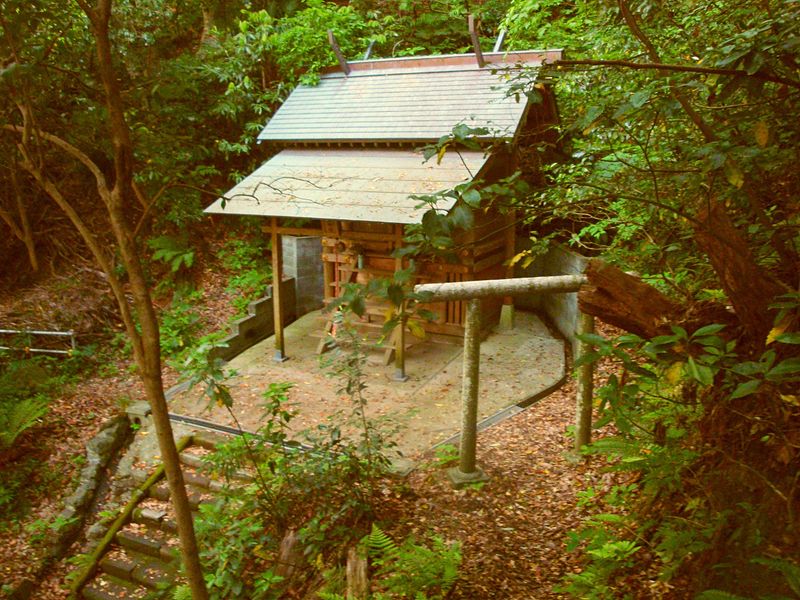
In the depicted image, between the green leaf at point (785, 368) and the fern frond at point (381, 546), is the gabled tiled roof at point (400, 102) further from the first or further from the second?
the green leaf at point (785, 368)

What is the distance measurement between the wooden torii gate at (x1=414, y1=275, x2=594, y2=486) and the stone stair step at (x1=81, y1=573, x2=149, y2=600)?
135 inches

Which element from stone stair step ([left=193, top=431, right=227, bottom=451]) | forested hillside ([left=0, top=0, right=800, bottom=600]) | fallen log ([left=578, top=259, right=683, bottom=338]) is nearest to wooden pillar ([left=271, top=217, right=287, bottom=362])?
forested hillside ([left=0, top=0, right=800, bottom=600])

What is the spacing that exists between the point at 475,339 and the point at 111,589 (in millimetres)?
4488

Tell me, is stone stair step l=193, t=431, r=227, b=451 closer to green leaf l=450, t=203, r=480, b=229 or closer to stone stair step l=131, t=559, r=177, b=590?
stone stair step l=131, t=559, r=177, b=590

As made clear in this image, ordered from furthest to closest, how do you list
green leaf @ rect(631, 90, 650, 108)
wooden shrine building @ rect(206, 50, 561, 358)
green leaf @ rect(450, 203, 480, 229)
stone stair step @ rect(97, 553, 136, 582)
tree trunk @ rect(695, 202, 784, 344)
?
wooden shrine building @ rect(206, 50, 561, 358), stone stair step @ rect(97, 553, 136, 582), tree trunk @ rect(695, 202, 784, 344), green leaf @ rect(631, 90, 650, 108), green leaf @ rect(450, 203, 480, 229)

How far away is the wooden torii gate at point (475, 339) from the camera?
13.0 ft

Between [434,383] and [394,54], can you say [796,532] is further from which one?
[394,54]

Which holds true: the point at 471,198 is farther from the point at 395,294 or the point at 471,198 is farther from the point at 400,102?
the point at 400,102

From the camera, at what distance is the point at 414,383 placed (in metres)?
7.36

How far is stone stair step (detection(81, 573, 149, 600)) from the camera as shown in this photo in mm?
5141

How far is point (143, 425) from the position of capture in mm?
6988

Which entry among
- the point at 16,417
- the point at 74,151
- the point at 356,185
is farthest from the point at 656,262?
the point at 16,417

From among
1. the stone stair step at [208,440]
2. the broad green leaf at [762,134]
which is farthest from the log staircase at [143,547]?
the broad green leaf at [762,134]

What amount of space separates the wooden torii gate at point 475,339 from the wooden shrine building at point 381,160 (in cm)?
271
